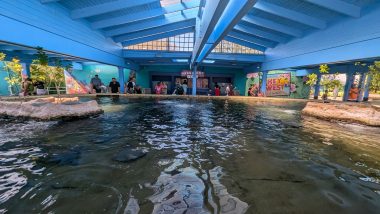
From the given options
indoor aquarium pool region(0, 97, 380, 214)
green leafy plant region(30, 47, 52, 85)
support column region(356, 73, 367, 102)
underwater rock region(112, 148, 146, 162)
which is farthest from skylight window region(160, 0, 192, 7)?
support column region(356, 73, 367, 102)

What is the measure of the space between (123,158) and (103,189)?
1071 millimetres

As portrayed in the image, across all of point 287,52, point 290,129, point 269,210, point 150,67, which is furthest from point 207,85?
point 269,210

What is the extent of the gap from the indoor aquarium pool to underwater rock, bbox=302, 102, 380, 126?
8.27 ft

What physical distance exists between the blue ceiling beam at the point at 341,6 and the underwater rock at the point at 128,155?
11.4 metres

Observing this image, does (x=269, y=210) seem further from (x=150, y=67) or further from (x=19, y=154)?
(x=150, y=67)

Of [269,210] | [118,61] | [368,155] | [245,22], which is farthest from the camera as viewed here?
[118,61]

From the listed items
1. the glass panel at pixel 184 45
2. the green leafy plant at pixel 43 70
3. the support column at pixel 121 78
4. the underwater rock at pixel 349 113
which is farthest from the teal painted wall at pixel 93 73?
the underwater rock at pixel 349 113

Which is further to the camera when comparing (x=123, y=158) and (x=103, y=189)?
(x=123, y=158)

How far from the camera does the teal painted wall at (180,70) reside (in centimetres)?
2831

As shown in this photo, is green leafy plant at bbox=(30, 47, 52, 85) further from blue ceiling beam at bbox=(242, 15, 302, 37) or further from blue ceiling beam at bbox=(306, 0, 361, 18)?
blue ceiling beam at bbox=(306, 0, 361, 18)

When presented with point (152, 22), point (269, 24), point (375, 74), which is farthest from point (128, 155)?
point (269, 24)

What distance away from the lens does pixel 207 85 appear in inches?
1165

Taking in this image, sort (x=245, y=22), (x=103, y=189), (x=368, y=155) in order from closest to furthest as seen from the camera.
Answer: (x=103, y=189)
(x=368, y=155)
(x=245, y=22)

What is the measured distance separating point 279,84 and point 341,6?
54.8ft
